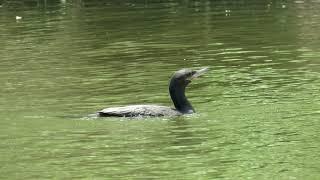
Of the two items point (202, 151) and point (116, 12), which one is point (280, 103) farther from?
point (116, 12)

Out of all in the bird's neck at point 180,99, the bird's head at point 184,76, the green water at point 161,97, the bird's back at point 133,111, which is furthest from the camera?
the bird's head at point 184,76

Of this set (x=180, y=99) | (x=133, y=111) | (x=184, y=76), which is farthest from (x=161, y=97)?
(x=133, y=111)

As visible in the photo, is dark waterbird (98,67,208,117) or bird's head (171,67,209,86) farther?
bird's head (171,67,209,86)

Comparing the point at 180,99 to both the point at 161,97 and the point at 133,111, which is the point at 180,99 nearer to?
the point at 133,111

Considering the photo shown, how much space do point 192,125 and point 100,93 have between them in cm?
392

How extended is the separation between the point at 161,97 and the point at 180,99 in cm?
216

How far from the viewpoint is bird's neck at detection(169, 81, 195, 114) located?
15.2 meters

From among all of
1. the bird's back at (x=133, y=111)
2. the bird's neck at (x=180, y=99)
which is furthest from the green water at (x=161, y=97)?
the bird's neck at (x=180, y=99)

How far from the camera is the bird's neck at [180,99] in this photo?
15.2 meters

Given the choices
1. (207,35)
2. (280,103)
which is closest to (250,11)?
(207,35)

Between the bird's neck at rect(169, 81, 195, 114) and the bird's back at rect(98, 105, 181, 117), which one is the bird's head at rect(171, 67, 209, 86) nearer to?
the bird's neck at rect(169, 81, 195, 114)

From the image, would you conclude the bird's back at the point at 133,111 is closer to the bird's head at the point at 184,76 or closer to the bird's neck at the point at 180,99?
the bird's neck at the point at 180,99

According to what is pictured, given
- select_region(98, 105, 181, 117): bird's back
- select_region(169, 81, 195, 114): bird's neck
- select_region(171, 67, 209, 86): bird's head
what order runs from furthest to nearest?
1. select_region(171, 67, 209, 86): bird's head
2. select_region(169, 81, 195, 114): bird's neck
3. select_region(98, 105, 181, 117): bird's back

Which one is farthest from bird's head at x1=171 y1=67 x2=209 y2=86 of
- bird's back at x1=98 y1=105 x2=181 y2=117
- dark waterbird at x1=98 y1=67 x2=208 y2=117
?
bird's back at x1=98 y1=105 x2=181 y2=117
